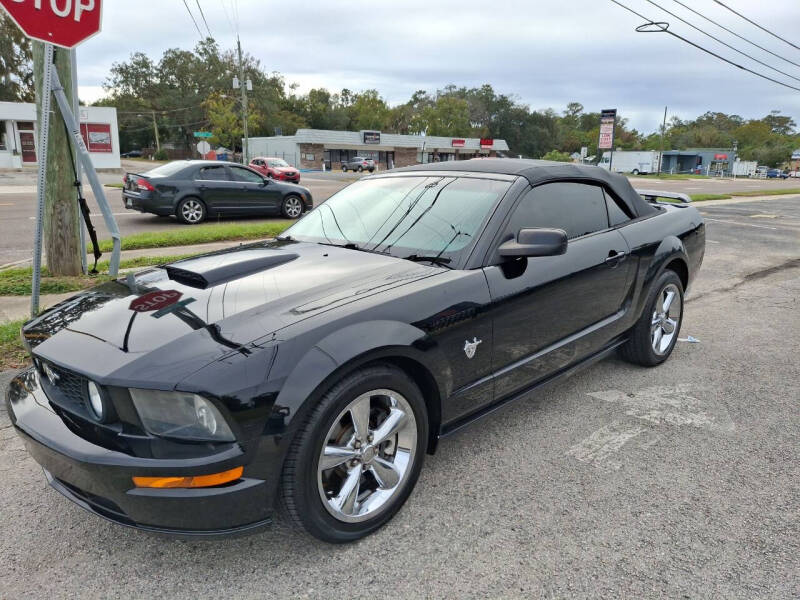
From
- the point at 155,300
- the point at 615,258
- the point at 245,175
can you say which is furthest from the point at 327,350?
the point at 245,175

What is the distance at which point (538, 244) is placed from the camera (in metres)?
2.78

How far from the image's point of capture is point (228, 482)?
6.44ft

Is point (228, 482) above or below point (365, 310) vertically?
below

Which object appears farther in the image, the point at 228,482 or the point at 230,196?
the point at 230,196

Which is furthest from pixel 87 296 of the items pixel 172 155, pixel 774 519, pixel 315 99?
pixel 315 99

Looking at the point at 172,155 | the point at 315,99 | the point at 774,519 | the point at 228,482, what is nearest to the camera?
the point at 228,482

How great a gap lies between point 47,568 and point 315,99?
329 feet

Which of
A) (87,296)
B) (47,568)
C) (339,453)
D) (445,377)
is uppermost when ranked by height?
(87,296)

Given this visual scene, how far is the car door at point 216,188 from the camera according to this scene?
1271 cm

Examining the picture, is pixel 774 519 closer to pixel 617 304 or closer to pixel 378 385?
pixel 617 304

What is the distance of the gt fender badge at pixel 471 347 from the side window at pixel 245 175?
38.6 feet

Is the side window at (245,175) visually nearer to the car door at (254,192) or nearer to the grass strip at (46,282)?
the car door at (254,192)

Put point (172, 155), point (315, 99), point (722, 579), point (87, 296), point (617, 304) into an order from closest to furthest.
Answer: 1. point (722, 579)
2. point (87, 296)
3. point (617, 304)
4. point (172, 155)
5. point (315, 99)

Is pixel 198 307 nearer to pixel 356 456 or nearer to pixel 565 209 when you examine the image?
pixel 356 456
